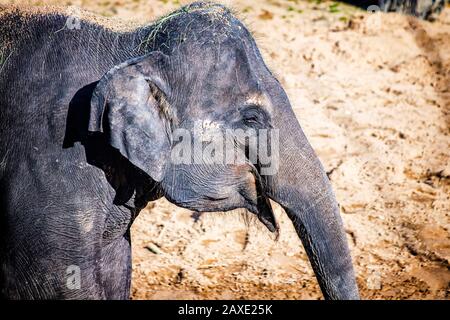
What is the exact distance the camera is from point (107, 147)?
2.52 meters

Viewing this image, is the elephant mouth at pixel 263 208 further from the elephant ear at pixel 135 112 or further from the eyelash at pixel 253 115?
the elephant ear at pixel 135 112

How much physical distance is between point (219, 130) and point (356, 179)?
3188 millimetres

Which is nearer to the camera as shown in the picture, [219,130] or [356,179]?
[219,130]

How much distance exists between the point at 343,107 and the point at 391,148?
3.23ft

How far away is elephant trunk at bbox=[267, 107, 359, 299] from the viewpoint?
2.41 metres

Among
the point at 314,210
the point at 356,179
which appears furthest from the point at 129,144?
the point at 356,179

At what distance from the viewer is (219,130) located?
8.03 ft

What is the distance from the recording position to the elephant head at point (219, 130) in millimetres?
2379

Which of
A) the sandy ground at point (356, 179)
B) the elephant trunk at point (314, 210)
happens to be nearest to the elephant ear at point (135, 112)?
the elephant trunk at point (314, 210)

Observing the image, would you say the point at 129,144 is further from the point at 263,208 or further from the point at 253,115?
the point at 263,208

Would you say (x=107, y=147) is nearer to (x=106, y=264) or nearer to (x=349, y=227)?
(x=106, y=264)

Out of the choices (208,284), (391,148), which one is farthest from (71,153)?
(391,148)
